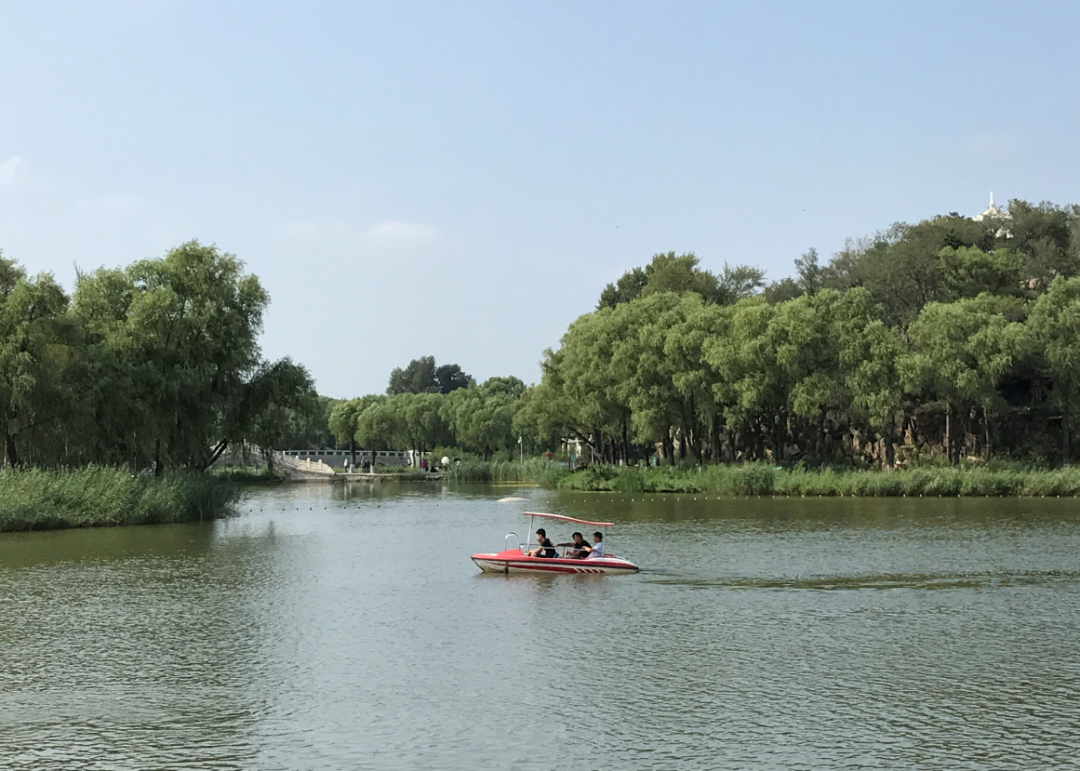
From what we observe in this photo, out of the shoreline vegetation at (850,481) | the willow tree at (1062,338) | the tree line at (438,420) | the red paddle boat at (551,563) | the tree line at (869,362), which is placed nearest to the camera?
the red paddle boat at (551,563)

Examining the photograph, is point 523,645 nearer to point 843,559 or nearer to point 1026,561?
point 843,559

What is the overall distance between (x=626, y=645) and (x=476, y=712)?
5.49 metres

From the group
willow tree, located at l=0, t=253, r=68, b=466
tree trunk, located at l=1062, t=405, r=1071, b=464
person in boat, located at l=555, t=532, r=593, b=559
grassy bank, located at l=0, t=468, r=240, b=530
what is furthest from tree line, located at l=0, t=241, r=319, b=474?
tree trunk, located at l=1062, t=405, r=1071, b=464

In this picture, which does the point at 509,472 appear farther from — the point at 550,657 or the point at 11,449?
the point at 550,657

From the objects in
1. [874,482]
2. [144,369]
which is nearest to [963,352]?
[874,482]

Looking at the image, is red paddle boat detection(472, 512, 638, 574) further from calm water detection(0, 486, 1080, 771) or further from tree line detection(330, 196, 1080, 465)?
tree line detection(330, 196, 1080, 465)

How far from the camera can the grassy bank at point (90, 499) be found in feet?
146

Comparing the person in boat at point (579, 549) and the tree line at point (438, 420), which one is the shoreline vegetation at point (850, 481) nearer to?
the person in boat at point (579, 549)

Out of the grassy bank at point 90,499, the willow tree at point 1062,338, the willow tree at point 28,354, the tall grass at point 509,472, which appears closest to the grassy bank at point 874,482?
the willow tree at point 1062,338

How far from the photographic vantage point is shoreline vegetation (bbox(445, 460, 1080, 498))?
61656mm

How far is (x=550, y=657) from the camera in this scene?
21.3 metres

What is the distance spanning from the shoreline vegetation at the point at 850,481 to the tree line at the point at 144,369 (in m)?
23.8

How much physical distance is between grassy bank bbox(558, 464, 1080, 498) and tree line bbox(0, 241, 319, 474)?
24.2 metres

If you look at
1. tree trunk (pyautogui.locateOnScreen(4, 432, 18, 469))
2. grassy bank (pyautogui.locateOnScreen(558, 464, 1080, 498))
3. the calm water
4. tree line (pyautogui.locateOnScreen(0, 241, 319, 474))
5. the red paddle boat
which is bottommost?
the calm water
